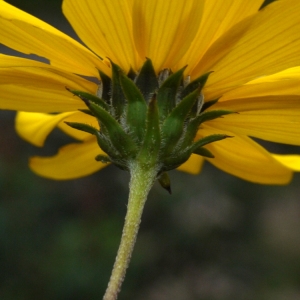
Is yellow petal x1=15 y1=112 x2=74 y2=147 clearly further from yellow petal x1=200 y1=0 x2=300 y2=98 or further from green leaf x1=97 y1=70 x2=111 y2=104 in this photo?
yellow petal x1=200 y1=0 x2=300 y2=98

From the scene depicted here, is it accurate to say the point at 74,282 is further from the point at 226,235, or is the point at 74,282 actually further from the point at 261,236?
the point at 261,236

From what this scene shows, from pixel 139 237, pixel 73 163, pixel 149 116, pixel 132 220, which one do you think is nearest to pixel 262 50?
pixel 149 116

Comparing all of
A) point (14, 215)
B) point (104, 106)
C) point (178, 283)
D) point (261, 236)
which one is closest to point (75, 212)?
point (14, 215)

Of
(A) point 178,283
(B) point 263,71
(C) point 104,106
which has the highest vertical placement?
(B) point 263,71

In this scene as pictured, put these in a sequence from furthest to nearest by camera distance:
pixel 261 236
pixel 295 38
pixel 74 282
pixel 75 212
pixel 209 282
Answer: pixel 261 236
pixel 209 282
pixel 75 212
pixel 74 282
pixel 295 38

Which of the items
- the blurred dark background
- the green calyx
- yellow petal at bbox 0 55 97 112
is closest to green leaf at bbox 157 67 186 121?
the green calyx

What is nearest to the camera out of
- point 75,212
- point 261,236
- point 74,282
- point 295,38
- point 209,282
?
point 295,38

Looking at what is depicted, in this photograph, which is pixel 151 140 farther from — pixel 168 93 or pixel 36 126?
pixel 36 126
